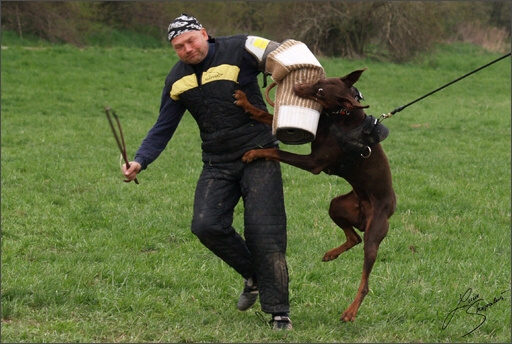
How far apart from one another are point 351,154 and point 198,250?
2.44 m

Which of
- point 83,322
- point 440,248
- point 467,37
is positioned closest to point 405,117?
point 440,248

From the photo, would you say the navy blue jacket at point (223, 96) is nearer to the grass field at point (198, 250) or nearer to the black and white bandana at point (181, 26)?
the black and white bandana at point (181, 26)

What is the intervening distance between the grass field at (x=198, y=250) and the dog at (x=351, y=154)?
25.7 inches

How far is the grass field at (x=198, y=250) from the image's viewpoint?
4.89 metres

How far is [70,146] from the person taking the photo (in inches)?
460

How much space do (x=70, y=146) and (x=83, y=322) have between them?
7236 mm

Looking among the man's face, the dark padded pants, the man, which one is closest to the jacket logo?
the man

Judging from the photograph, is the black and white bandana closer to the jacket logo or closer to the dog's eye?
the jacket logo

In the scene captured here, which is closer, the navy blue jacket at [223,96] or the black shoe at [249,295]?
the navy blue jacket at [223,96]

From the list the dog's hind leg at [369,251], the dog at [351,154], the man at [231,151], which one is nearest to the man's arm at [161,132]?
the man at [231,151]

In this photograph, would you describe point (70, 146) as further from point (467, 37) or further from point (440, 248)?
point (467, 37)

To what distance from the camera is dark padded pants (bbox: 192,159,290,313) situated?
475 cm

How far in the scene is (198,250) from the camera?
6.56 meters

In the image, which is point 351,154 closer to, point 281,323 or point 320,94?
point 320,94
